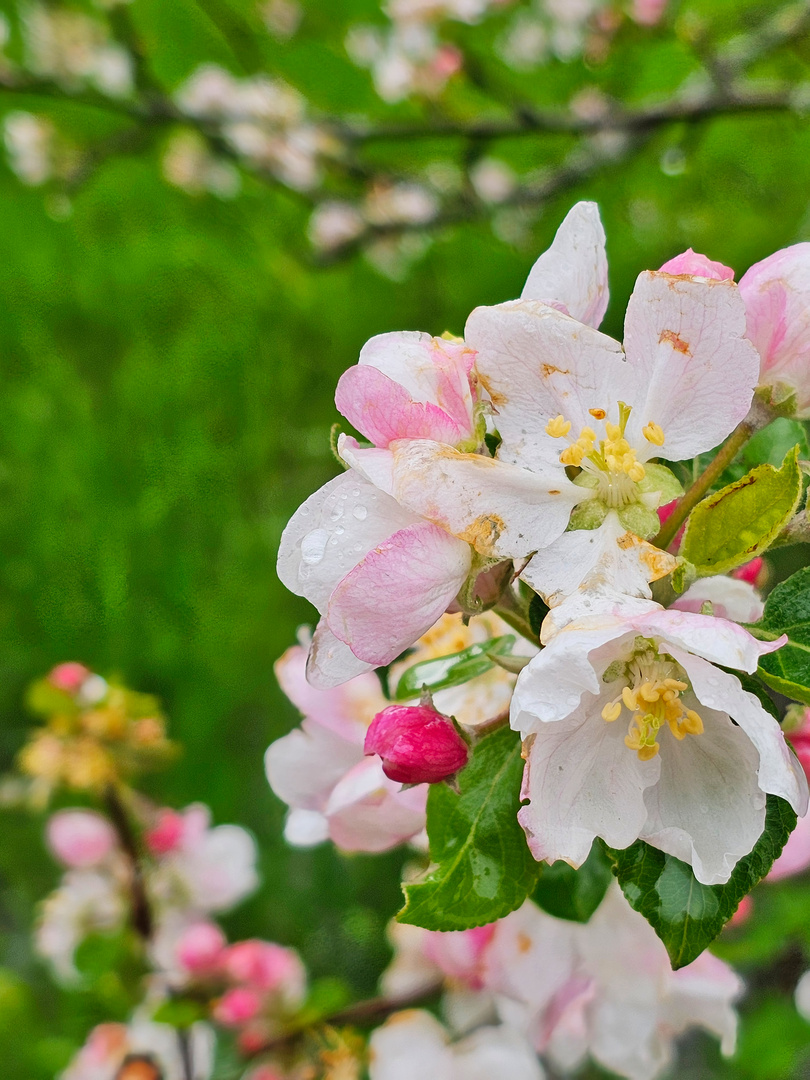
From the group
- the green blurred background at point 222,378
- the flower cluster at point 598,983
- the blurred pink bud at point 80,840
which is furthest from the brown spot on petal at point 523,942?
the green blurred background at point 222,378

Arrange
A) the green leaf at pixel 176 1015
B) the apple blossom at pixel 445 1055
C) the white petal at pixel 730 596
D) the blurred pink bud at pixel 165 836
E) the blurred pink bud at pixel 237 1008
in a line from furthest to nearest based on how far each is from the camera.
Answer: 1. the blurred pink bud at pixel 165 836
2. the blurred pink bud at pixel 237 1008
3. the green leaf at pixel 176 1015
4. the apple blossom at pixel 445 1055
5. the white petal at pixel 730 596

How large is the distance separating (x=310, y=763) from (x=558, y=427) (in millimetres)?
241

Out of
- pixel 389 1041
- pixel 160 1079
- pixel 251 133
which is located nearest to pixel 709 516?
pixel 389 1041

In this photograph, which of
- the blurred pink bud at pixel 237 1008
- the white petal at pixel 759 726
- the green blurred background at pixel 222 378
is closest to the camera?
the white petal at pixel 759 726

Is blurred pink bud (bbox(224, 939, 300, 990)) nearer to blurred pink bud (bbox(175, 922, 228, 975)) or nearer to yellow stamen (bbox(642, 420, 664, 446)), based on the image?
blurred pink bud (bbox(175, 922, 228, 975))

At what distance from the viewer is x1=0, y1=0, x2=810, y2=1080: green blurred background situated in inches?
76.2

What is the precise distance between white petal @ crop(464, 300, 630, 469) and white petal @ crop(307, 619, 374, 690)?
102mm

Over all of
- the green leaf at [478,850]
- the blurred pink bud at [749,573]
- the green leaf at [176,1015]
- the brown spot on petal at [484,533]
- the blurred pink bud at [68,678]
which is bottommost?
the green leaf at [176,1015]

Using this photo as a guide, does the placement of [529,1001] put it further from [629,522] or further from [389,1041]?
[629,522]

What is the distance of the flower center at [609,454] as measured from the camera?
37 cm

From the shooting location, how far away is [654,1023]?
58 cm

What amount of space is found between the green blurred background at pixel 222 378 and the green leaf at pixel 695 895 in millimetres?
1409

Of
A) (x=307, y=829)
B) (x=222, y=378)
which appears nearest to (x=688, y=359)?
(x=307, y=829)

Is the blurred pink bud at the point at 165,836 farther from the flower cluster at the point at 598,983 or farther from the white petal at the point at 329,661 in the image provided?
the white petal at the point at 329,661
